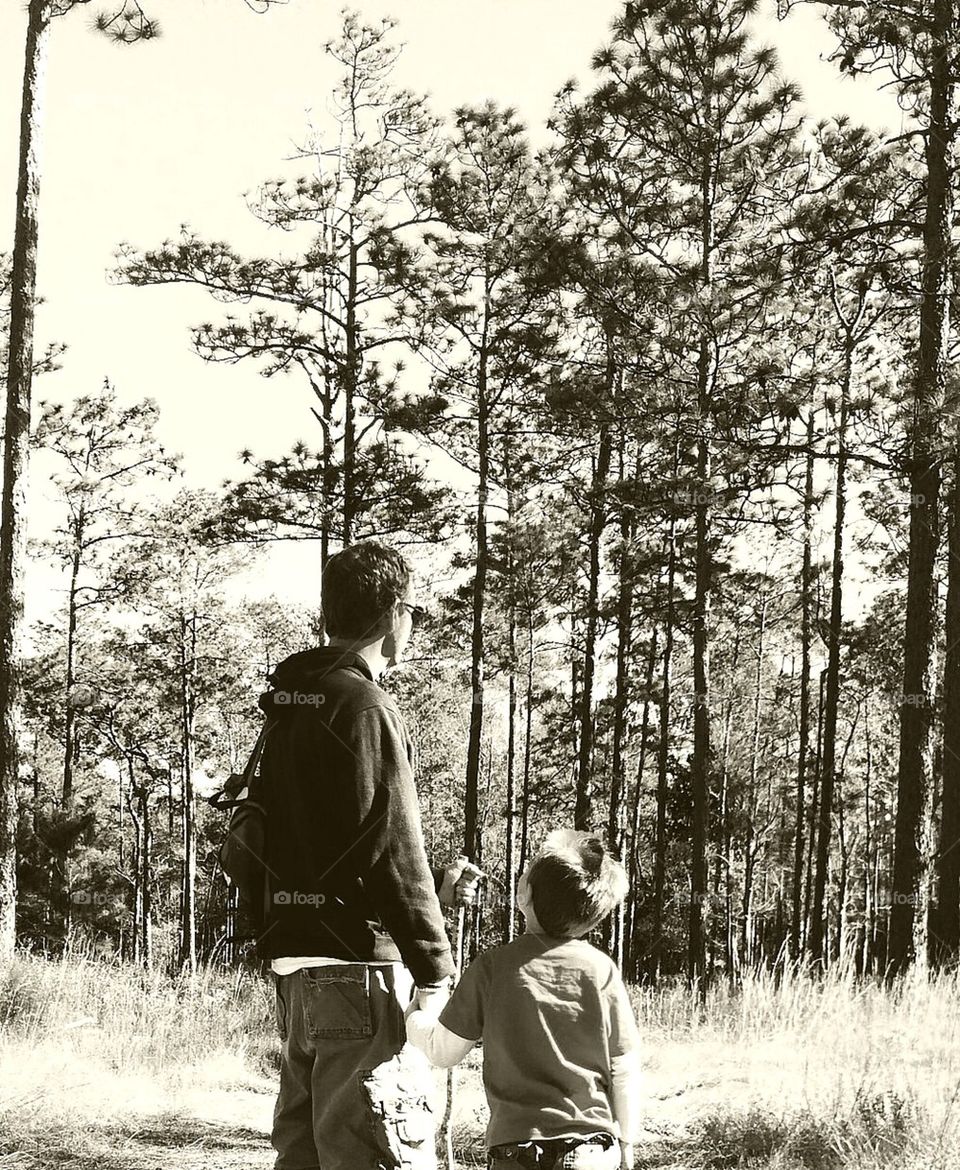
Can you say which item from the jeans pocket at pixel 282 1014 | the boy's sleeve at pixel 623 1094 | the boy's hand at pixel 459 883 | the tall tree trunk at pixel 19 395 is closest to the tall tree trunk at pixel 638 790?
the tall tree trunk at pixel 19 395

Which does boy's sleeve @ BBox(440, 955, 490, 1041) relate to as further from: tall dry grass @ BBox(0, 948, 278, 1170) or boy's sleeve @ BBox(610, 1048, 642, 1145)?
tall dry grass @ BBox(0, 948, 278, 1170)

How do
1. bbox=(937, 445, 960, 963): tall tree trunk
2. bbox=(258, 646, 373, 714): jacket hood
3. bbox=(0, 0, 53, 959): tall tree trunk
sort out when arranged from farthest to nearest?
bbox=(0, 0, 53, 959): tall tree trunk
bbox=(937, 445, 960, 963): tall tree trunk
bbox=(258, 646, 373, 714): jacket hood

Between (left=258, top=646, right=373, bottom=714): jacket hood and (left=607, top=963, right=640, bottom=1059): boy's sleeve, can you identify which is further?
(left=607, top=963, right=640, bottom=1059): boy's sleeve

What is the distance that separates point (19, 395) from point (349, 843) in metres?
11.8

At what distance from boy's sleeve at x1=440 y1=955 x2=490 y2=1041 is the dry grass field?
8.91 ft

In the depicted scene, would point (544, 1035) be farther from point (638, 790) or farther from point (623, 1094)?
point (638, 790)

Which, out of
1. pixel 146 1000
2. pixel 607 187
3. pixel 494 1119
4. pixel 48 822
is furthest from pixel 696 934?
pixel 48 822

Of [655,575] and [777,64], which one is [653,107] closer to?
[777,64]

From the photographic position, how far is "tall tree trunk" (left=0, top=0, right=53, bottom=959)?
12734mm

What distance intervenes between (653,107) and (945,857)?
30.9 feet

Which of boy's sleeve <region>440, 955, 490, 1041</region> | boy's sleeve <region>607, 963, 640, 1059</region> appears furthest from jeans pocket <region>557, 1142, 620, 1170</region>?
boy's sleeve <region>440, 955, 490, 1041</region>

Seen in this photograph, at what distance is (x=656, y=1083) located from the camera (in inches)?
316

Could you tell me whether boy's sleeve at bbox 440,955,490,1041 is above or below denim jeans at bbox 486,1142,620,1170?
above

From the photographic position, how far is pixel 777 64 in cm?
1435
